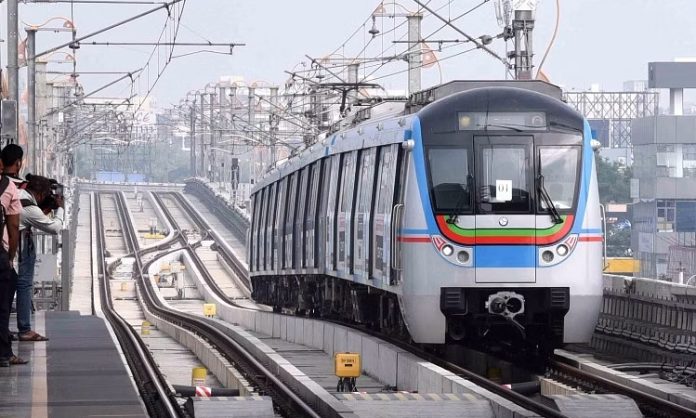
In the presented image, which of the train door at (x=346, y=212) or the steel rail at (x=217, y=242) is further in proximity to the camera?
the steel rail at (x=217, y=242)

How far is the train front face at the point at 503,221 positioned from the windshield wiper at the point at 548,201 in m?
0.01

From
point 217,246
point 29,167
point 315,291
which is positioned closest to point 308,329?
point 315,291

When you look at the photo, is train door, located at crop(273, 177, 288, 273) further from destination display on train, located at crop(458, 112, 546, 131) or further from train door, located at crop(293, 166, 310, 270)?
destination display on train, located at crop(458, 112, 546, 131)

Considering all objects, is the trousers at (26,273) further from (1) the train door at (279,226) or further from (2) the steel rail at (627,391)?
(1) the train door at (279,226)

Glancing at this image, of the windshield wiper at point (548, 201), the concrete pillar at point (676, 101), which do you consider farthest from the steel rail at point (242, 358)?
the concrete pillar at point (676, 101)

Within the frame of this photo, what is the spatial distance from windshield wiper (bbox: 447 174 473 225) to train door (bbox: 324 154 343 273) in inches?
240

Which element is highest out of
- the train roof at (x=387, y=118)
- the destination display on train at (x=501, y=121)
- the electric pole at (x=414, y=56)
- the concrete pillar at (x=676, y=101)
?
the concrete pillar at (x=676, y=101)

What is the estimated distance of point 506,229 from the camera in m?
18.4

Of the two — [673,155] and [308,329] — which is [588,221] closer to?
[308,329]

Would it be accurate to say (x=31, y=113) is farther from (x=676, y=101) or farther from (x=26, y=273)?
(x=676, y=101)

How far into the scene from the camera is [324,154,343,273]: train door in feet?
81.3

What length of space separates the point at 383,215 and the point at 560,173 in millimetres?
2545

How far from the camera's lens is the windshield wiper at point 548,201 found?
18453 millimetres

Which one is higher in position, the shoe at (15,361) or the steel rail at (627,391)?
the shoe at (15,361)
